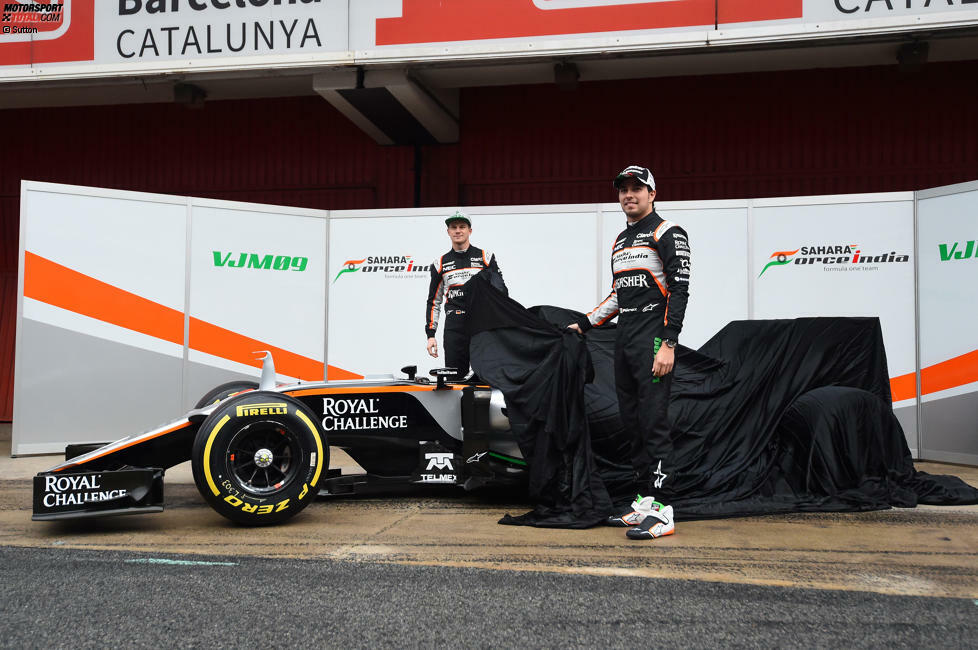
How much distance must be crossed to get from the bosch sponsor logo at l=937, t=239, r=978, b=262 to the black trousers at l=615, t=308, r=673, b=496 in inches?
165

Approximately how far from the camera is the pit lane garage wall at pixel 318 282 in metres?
7.14

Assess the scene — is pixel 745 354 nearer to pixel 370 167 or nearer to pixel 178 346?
pixel 178 346

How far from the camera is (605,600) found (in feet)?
9.05

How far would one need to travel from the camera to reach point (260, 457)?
3955 mm

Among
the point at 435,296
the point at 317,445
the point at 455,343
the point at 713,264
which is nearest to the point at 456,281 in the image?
the point at 435,296

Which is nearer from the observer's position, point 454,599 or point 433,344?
point 454,599

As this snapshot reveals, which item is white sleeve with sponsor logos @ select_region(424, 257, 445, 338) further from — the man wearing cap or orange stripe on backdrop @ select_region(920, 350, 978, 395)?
orange stripe on backdrop @ select_region(920, 350, 978, 395)

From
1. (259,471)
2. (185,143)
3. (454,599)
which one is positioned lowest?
→ (454,599)

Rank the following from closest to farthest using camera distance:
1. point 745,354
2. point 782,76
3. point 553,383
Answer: point 553,383, point 745,354, point 782,76

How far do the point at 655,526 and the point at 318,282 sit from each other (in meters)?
5.42

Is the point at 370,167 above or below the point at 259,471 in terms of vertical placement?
above

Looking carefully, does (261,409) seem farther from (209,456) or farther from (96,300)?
(96,300)

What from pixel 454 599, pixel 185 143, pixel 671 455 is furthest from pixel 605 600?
pixel 185 143

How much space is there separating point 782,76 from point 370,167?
5.46 meters
